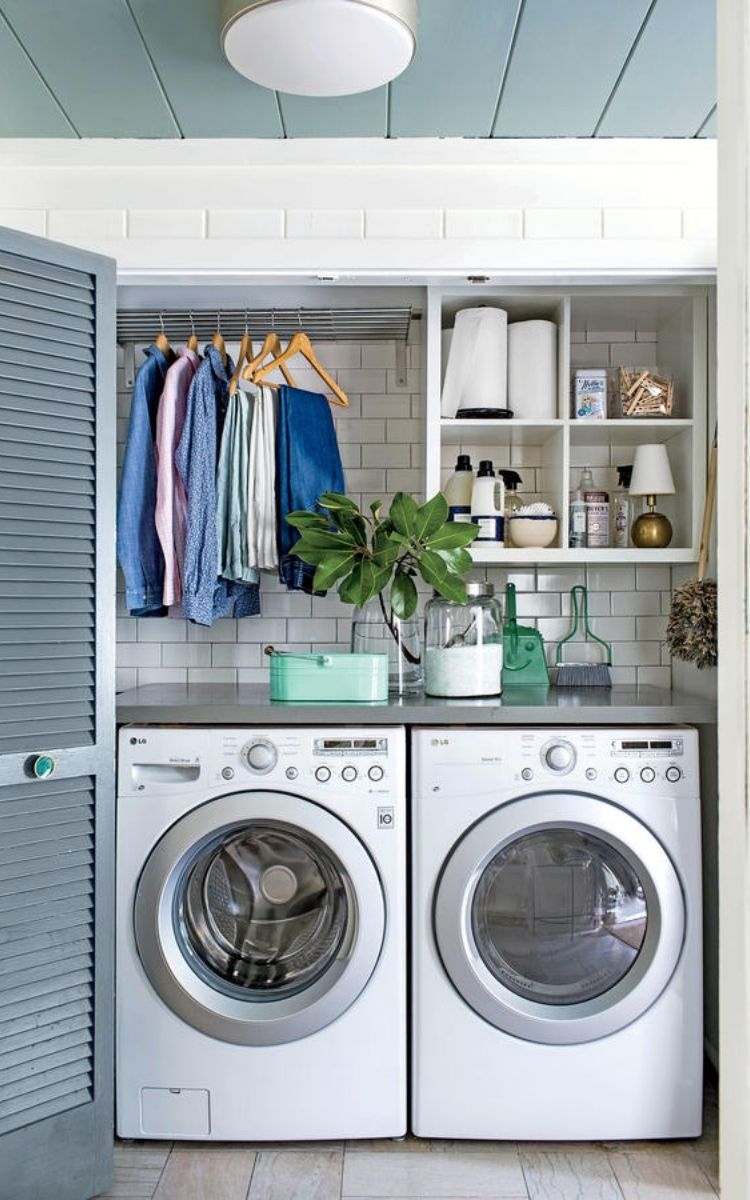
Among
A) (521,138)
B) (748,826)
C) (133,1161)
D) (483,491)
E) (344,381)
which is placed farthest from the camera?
(344,381)

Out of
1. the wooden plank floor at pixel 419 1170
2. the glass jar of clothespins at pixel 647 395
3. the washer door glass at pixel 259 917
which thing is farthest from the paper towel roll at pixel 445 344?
the wooden plank floor at pixel 419 1170

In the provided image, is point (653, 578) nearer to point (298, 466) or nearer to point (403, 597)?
point (403, 597)

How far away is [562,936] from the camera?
7.54 feet

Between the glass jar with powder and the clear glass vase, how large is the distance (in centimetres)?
7

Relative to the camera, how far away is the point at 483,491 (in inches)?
108

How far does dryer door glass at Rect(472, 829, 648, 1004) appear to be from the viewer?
7.50 feet

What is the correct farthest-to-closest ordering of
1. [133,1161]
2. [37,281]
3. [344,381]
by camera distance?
[344,381] → [133,1161] → [37,281]

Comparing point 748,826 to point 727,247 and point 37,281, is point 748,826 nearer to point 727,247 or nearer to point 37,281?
point 727,247

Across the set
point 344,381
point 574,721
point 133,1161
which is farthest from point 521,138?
point 133,1161

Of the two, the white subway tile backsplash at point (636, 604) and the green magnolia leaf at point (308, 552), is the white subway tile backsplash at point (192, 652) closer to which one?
the green magnolia leaf at point (308, 552)

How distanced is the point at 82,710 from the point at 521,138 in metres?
1.76

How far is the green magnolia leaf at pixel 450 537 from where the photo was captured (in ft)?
7.93

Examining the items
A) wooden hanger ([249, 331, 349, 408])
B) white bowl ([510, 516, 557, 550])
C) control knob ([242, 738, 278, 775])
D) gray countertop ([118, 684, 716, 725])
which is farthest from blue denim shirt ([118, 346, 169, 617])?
white bowl ([510, 516, 557, 550])

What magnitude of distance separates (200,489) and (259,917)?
3.62 ft
